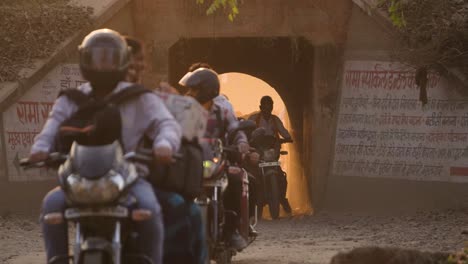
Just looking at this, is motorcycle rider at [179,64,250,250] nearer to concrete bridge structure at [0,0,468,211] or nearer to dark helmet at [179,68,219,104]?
dark helmet at [179,68,219,104]

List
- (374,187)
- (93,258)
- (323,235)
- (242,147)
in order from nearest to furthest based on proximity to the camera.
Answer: (93,258) → (242,147) → (323,235) → (374,187)

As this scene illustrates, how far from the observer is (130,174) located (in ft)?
15.0

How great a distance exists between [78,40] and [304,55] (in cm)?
456

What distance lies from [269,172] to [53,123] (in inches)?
400

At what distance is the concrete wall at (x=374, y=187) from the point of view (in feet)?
50.7

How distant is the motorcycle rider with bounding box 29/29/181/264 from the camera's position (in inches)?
184

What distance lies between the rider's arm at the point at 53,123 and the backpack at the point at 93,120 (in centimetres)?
3

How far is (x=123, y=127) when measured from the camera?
4.89 metres

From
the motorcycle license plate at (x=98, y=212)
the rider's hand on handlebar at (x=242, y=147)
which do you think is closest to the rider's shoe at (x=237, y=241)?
the rider's hand on handlebar at (x=242, y=147)

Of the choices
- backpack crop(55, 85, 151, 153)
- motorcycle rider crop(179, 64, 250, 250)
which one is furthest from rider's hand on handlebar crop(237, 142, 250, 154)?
backpack crop(55, 85, 151, 153)

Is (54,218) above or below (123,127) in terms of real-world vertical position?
below

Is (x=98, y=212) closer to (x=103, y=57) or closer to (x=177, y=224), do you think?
(x=103, y=57)

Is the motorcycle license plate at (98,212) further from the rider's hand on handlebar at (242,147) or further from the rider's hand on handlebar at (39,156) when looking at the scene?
the rider's hand on handlebar at (242,147)

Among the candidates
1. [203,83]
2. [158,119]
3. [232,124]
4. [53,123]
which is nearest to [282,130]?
[232,124]
